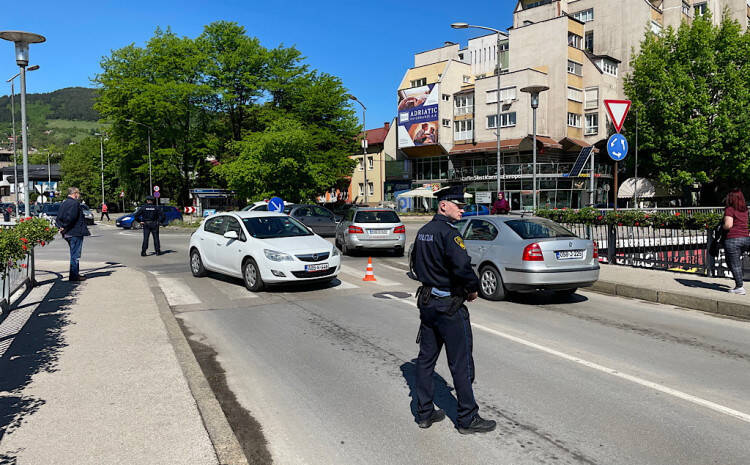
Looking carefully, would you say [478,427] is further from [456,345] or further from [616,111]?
[616,111]

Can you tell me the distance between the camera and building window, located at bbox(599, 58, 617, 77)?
53809 mm

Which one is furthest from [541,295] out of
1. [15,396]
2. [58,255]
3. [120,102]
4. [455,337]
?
[120,102]

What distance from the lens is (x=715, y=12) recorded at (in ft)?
200

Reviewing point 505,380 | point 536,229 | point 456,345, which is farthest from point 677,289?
point 456,345

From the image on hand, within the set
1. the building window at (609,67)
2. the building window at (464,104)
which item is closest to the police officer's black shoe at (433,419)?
the building window at (464,104)

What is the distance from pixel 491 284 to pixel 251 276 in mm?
4541

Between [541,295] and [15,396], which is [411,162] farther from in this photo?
[15,396]

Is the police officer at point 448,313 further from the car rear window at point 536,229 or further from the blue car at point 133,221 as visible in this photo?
the blue car at point 133,221

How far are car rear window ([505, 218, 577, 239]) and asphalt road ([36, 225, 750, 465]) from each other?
3.91 ft

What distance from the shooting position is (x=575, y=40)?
5441 centimetres

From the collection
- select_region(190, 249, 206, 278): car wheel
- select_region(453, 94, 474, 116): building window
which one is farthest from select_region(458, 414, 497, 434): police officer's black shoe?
select_region(453, 94, 474, 116): building window

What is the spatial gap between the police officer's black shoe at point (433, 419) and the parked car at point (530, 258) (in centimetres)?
455

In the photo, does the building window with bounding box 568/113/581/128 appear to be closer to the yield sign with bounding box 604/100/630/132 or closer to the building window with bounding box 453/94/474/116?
the building window with bounding box 453/94/474/116

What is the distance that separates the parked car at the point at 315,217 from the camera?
82.1ft
